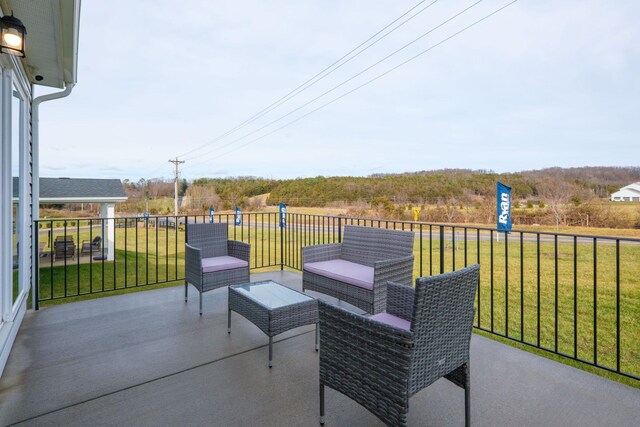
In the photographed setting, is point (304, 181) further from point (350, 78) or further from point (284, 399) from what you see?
point (284, 399)

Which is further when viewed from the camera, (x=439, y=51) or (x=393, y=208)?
(x=393, y=208)

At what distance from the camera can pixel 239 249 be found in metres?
3.98

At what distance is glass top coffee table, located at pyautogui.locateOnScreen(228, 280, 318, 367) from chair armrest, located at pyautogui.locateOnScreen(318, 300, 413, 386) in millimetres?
759

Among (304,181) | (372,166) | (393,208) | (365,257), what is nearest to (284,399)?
(365,257)

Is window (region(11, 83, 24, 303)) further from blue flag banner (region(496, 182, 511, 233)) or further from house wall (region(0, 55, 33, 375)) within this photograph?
blue flag banner (region(496, 182, 511, 233))

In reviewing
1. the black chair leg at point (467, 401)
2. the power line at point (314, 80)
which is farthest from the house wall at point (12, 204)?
the power line at point (314, 80)

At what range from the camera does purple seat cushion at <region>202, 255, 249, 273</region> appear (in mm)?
3449

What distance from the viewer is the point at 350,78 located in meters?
22.8

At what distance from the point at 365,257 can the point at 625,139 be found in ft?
98.7

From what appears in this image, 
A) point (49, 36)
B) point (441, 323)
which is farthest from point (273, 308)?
point (49, 36)

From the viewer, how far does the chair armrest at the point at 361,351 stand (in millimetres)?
1303

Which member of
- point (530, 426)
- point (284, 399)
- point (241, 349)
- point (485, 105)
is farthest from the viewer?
point (485, 105)

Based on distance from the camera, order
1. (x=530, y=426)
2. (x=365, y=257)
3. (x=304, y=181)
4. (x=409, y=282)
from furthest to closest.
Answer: (x=304, y=181)
(x=365, y=257)
(x=409, y=282)
(x=530, y=426)

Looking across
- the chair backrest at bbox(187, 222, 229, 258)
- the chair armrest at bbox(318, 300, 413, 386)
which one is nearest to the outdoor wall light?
the chair backrest at bbox(187, 222, 229, 258)
